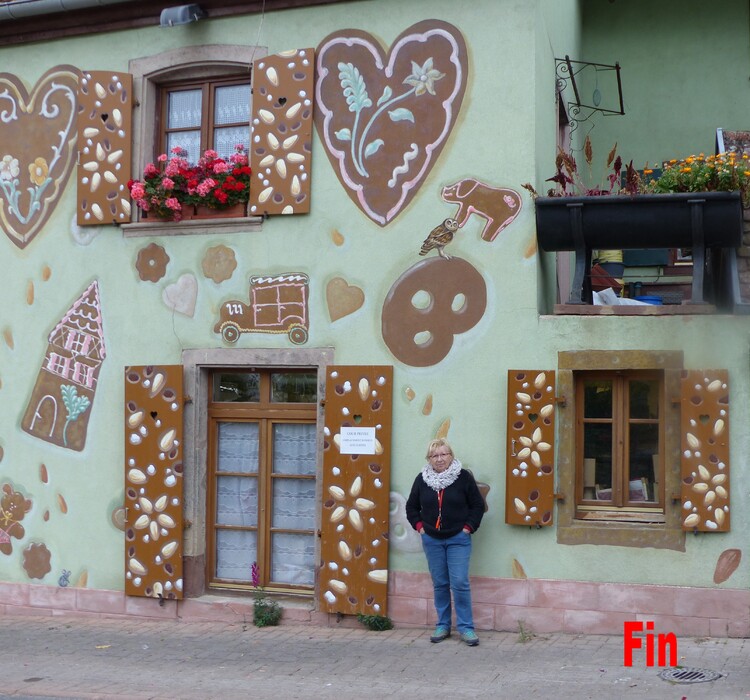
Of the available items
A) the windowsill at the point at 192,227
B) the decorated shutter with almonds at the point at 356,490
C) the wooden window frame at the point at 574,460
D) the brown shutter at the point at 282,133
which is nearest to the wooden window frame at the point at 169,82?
the windowsill at the point at 192,227

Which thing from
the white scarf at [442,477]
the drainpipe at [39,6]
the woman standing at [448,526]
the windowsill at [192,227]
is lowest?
the woman standing at [448,526]

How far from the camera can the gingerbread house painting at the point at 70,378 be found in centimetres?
1027

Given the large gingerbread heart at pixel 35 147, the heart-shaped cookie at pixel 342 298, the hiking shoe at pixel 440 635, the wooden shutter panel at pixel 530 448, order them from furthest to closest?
the large gingerbread heart at pixel 35 147, the heart-shaped cookie at pixel 342 298, the wooden shutter panel at pixel 530 448, the hiking shoe at pixel 440 635

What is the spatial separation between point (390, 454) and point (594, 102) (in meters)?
6.20

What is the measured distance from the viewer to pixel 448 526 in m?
8.62

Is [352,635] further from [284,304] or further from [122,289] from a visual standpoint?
[122,289]

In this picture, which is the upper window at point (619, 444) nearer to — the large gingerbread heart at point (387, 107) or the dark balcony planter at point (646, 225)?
the dark balcony planter at point (646, 225)

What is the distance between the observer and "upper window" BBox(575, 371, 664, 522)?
890cm

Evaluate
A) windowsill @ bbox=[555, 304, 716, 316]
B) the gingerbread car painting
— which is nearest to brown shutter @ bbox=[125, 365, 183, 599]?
the gingerbread car painting

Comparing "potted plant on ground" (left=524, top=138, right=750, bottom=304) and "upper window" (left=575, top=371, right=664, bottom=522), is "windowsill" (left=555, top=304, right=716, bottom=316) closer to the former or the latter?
"potted plant on ground" (left=524, top=138, right=750, bottom=304)

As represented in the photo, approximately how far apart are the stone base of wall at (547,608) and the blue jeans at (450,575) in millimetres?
333

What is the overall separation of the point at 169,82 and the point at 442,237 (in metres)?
3.23

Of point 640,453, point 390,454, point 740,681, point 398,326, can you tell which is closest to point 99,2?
point 398,326

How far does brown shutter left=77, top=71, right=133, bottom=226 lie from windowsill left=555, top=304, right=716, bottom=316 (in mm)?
4223
